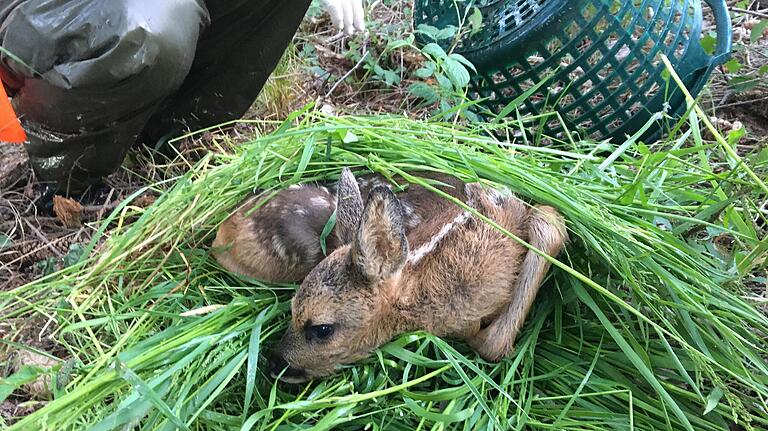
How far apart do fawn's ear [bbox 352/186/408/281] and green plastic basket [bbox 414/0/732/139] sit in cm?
143

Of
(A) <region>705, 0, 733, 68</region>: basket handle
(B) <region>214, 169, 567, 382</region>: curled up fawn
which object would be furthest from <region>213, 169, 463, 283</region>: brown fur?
(A) <region>705, 0, 733, 68</region>: basket handle

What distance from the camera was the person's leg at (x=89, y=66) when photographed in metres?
2.76

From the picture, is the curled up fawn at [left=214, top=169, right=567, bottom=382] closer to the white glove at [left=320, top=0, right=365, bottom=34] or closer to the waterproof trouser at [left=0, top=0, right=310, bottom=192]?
the waterproof trouser at [left=0, top=0, right=310, bottom=192]

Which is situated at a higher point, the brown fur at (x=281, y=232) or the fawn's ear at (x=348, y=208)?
the fawn's ear at (x=348, y=208)

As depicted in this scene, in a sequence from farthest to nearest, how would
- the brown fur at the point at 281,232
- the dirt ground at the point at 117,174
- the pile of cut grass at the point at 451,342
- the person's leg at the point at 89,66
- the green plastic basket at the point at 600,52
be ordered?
the green plastic basket at the point at 600,52, the dirt ground at the point at 117,174, the person's leg at the point at 89,66, the brown fur at the point at 281,232, the pile of cut grass at the point at 451,342

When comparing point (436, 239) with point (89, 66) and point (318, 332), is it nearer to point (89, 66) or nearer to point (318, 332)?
point (318, 332)

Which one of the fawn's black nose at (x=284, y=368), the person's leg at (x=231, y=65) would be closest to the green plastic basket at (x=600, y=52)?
the person's leg at (x=231, y=65)

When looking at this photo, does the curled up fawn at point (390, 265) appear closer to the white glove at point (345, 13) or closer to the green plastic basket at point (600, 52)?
the green plastic basket at point (600, 52)

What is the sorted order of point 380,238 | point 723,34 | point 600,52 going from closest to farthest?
point 380,238 → point 723,34 → point 600,52

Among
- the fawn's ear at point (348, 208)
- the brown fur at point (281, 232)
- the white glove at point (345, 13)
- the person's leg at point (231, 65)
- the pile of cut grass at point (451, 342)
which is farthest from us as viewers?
the white glove at point (345, 13)

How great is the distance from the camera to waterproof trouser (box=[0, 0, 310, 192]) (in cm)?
277

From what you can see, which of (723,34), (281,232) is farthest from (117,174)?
(723,34)

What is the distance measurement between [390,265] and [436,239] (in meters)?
0.25

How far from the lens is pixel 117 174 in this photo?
359 cm
